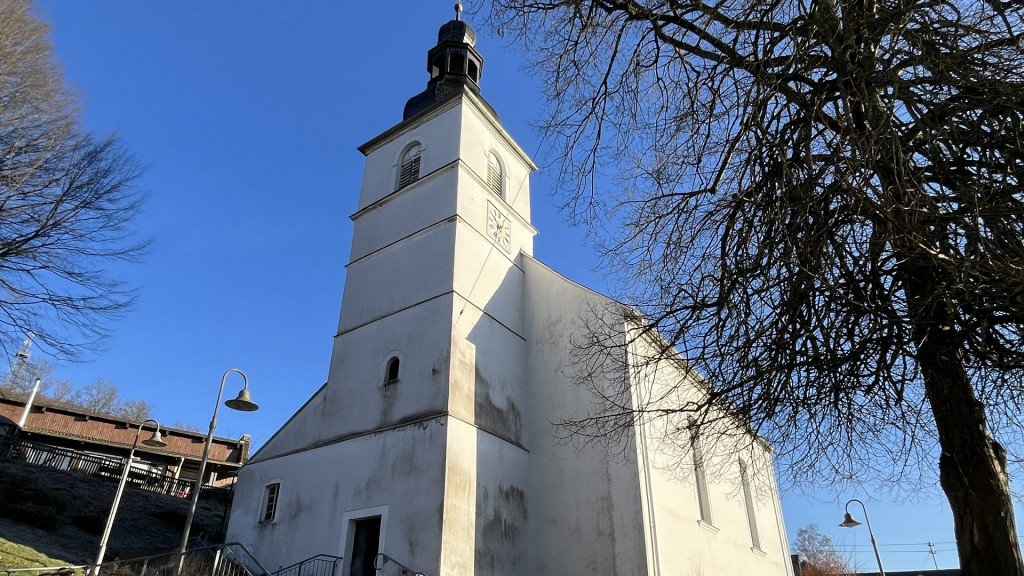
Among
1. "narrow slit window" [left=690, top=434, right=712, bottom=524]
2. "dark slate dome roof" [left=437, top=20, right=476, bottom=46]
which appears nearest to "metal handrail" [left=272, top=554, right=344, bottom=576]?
"narrow slit window" [left=690, top=434, right=712, bottom=524]

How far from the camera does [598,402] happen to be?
15.3m

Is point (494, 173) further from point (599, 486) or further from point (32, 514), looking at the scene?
point (32, 514)

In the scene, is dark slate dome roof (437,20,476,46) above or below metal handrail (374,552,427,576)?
above

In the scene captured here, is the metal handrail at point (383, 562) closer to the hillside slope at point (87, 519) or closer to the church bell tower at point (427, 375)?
the church bell tower at point (427, 375)

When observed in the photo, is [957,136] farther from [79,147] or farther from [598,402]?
[79,147]

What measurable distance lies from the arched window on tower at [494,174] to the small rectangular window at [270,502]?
9.91 metres

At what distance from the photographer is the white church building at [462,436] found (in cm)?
1368

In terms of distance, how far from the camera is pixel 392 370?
1599 cm

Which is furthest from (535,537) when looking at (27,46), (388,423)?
(27,46)

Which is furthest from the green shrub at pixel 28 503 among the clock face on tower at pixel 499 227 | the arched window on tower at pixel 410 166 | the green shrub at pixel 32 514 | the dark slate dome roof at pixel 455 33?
the dark slate dome roof at pixel 455 33

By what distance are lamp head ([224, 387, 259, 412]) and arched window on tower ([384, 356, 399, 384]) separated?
10.0ft

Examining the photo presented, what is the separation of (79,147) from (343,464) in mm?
8273

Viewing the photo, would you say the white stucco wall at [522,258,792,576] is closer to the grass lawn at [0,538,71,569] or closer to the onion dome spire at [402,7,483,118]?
the onion dome spire at [402,7,483,118]

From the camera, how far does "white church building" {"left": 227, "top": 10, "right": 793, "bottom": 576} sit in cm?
1368
